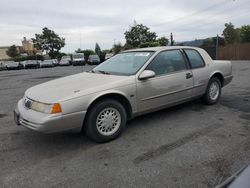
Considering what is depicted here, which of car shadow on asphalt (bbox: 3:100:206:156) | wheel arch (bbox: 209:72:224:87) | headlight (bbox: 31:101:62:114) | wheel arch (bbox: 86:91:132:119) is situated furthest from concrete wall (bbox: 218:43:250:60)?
headlight (bbox: 31:101:62:114)

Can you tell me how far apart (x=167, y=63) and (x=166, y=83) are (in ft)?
1.45

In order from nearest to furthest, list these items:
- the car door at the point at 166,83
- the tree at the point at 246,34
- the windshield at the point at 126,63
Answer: the car door at the point at 166,83 → the windshield at the point at 126,63 → the tree at the point at 246,34

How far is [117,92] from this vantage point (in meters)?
3.90

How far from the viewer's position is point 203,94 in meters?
5.50

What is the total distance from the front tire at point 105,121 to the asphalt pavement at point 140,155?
0.46ft

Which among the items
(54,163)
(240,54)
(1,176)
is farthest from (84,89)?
(240,54)

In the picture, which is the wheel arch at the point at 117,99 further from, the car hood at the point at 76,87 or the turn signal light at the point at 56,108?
the turn signal light at the point at 56,108

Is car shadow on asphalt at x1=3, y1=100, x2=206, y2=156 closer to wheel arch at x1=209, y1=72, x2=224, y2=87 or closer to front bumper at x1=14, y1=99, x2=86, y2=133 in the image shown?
front bumper at x1=14, y1=99, x2=86, y2=133

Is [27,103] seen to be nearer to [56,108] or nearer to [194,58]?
[56,108]

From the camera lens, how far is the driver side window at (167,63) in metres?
4.49

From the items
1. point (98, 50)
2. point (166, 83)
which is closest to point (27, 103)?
point (166, 83)

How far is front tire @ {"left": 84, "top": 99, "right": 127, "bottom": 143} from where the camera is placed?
3.70 metres

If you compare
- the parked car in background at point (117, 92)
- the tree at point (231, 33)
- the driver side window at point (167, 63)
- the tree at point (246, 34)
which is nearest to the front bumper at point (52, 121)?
the parked car in background at point (117, 92)

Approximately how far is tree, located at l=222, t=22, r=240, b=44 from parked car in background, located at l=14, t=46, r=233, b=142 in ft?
164
